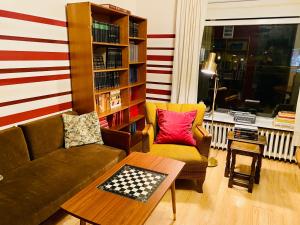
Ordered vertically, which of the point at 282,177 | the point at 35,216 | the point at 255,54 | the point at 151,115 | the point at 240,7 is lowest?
the point at 282,177

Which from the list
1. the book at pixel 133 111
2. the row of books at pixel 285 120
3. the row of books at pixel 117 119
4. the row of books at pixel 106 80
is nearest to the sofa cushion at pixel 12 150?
the row of books at pixel 106 80

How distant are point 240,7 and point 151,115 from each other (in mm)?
1909

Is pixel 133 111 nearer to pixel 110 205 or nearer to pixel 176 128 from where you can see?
pixel 176 128

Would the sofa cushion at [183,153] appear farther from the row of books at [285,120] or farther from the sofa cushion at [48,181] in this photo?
the row of books at [285,120]

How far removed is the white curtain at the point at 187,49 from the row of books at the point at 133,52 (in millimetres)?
571

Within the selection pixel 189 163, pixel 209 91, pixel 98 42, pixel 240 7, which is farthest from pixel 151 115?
pixel 240 7

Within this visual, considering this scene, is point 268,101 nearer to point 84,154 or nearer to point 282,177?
point 282,177

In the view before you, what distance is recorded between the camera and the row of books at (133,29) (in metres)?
3.25

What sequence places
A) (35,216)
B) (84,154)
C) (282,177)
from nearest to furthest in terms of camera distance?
(35,216) < (84,154) < (282,177)

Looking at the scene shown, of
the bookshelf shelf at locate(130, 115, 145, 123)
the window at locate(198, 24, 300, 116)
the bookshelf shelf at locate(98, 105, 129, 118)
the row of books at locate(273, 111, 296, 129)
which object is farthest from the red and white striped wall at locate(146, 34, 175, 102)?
the row of books at locate(273, 111, 296, 129)

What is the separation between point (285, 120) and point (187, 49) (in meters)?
1.63

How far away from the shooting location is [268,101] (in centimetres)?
336

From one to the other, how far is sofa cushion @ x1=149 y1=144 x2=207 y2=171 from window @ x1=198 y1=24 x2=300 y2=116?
146 cm

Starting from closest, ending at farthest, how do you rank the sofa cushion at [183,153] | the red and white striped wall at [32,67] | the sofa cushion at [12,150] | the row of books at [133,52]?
1. the sofa cushion at [12,150]
2. the red and white striped wall at [32,67]
3. the sofa cushion at [183,153]
4. the row of books at [133,52]
